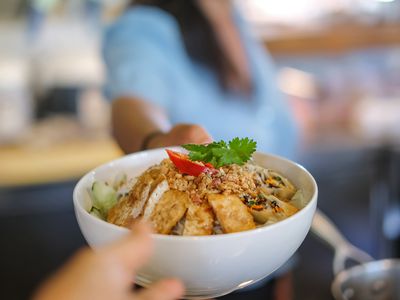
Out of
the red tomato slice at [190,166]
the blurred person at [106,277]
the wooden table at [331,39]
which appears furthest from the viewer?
the wooden table at [331,39]

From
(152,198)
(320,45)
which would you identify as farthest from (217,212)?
(320,45)

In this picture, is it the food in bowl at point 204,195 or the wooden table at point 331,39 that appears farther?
the wooden table at point 331,39

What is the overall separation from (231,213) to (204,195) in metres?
0.05

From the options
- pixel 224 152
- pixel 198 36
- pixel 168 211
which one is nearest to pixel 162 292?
pixel 168 211

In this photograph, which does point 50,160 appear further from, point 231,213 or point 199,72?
point 231,213

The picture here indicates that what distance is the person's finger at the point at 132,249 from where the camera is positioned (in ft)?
1.30

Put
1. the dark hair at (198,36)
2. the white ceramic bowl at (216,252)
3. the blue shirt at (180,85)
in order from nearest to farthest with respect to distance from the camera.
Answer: the white ceramic bowl at (216,252)
the blue shirt at (180,85)
the dark hair at (198,36)

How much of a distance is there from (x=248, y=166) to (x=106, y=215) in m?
0.18

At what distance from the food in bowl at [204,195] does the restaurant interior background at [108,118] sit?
4.87 ft

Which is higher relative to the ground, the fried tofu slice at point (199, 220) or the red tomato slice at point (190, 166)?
the red tomato slice at point (190, 166)

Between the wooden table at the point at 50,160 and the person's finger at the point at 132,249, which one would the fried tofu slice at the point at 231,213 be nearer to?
the person's finger at the point at 132,249

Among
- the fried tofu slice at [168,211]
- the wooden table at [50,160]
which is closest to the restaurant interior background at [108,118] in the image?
the wooden table at [50,160]

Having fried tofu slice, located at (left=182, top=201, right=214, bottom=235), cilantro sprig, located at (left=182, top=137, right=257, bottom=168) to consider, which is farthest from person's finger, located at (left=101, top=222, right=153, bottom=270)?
cilantro sprig, located at (left=182, top=137, right=257, bottom=168)

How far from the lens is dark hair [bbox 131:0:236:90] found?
4.78ft
